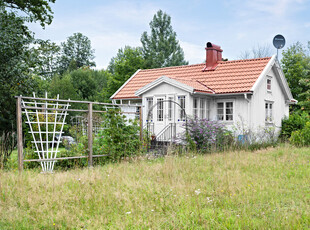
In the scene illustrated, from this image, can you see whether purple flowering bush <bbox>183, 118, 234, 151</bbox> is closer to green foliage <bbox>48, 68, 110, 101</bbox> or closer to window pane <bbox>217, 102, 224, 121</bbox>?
window pane <bbox>217, 102, 224, 121</bbox>

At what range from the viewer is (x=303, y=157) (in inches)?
447

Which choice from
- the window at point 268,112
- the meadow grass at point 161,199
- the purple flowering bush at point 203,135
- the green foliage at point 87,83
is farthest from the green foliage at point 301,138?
the green foliage at point 87,83

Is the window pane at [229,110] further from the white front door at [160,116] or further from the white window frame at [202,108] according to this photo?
the white front door at [160,116]

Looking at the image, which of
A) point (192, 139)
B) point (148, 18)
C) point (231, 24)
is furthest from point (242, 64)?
Answer: point (148, 18)

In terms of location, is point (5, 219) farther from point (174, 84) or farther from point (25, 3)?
point (25, 3)

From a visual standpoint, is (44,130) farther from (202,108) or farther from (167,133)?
(202,108)

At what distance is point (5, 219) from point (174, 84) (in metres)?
13.1

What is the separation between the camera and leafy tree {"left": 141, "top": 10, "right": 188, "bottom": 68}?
4259cm

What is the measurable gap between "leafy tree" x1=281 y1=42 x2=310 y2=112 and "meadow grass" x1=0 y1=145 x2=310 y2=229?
2098 cm

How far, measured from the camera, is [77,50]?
58312 mm

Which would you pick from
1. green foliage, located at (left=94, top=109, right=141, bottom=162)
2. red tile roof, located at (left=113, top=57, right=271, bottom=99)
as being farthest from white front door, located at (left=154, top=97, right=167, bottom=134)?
green foliage, located at (left=94, top=109, right=141, bottom=162)

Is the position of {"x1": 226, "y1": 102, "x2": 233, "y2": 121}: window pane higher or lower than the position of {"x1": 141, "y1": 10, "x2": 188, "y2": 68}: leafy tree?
lower

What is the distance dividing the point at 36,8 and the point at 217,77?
36.8 feet

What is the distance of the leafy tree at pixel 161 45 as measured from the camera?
42594 mm
